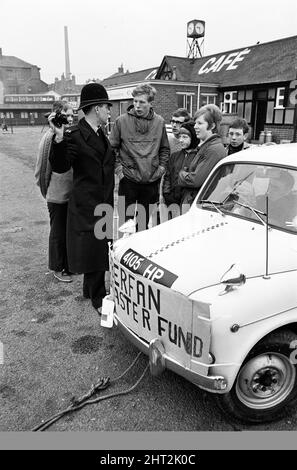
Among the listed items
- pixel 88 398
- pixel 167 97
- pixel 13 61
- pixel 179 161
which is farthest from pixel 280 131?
pixel 13 61

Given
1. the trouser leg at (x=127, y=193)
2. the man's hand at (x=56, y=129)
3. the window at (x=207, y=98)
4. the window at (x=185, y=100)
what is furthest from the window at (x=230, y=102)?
the man's hand at (x=56, y=129)

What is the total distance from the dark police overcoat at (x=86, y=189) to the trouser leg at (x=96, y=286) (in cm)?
10

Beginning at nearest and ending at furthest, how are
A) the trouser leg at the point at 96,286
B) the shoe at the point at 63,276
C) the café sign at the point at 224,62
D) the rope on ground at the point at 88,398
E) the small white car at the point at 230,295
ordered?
the small white car at the point at 230,295 < the rope on ground at the point at 88,398 < the trouser leg at the point at 96,286 < the shoe at the point at 63,276 < the café sign at the point at 224,62

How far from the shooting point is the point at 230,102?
25.4 meters

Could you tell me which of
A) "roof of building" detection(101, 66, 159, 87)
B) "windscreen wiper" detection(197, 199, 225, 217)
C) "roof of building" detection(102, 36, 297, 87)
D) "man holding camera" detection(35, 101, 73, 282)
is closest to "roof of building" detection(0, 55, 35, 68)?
"roof of building" detection(101, 66, 159, 87)

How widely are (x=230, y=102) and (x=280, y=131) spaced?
5737 millimetres

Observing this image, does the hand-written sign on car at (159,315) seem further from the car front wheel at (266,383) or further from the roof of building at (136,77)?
the roof of building at (136,77)

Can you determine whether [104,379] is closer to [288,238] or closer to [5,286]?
[288,238]

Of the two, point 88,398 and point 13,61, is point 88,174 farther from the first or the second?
point 13,61

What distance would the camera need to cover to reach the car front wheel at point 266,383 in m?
2.42

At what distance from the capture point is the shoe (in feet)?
15.6

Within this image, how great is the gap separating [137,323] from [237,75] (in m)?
25.2

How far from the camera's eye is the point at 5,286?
4.66 meters

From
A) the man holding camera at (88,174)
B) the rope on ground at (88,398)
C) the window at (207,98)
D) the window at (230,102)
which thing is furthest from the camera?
the window at (207,98)
